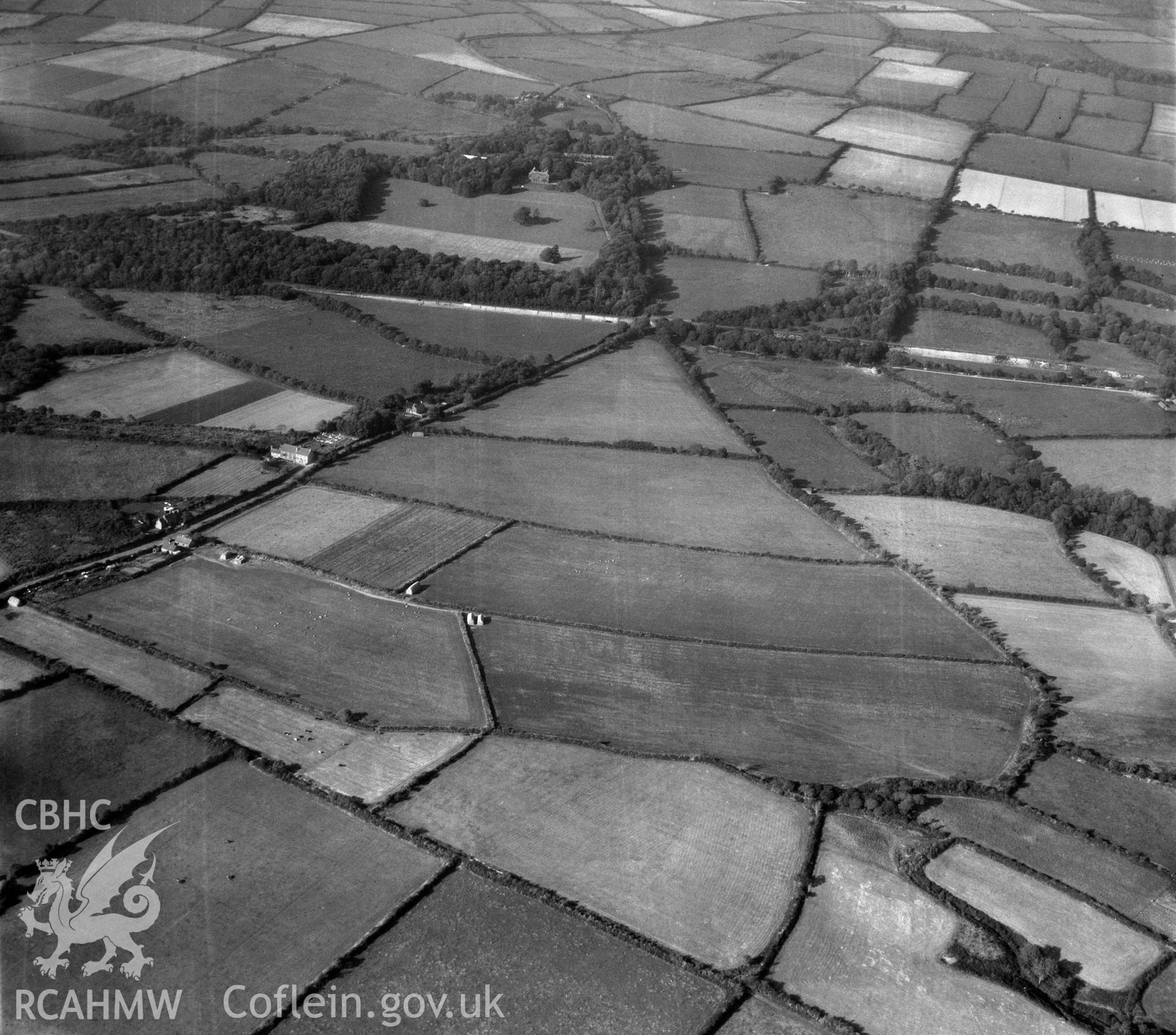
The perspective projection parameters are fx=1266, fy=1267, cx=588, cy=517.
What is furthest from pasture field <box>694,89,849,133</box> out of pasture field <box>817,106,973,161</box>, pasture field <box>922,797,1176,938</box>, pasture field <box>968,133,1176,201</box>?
pasture field <box>922,797,1176,938</box>

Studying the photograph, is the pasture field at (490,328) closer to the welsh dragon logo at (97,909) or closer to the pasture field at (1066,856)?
the pasture field at (1066,856)

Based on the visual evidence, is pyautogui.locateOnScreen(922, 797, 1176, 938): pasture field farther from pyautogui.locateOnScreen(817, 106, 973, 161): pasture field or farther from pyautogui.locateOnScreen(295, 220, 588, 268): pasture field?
pyautogui.locateOnScreen(817, 106, 973, 161): pasture field

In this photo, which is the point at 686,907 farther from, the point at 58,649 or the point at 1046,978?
the point at 58,649

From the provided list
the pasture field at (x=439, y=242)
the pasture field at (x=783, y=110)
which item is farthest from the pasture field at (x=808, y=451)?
the pasture field at (x=783, y=110)

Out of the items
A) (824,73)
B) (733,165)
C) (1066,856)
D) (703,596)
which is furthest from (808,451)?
(824,73)

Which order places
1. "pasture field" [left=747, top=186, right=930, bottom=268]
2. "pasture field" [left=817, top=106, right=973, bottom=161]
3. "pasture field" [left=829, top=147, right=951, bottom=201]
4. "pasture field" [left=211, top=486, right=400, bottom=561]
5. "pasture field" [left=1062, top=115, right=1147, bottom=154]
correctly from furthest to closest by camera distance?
"pasture field" [left=1062, top=115, right=1147, bottom=154] < "pasture field" [left=817, top=106, right=973, bottom=161] < "pasture field" [left=829, top=147, right=951, bottom=201] < "pasture field" [left=747, top=186, right=930, bottom=268] < "pasture field" [left=211, top=486, right=400, bottom=561]

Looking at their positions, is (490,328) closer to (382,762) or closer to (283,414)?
(283,414)
